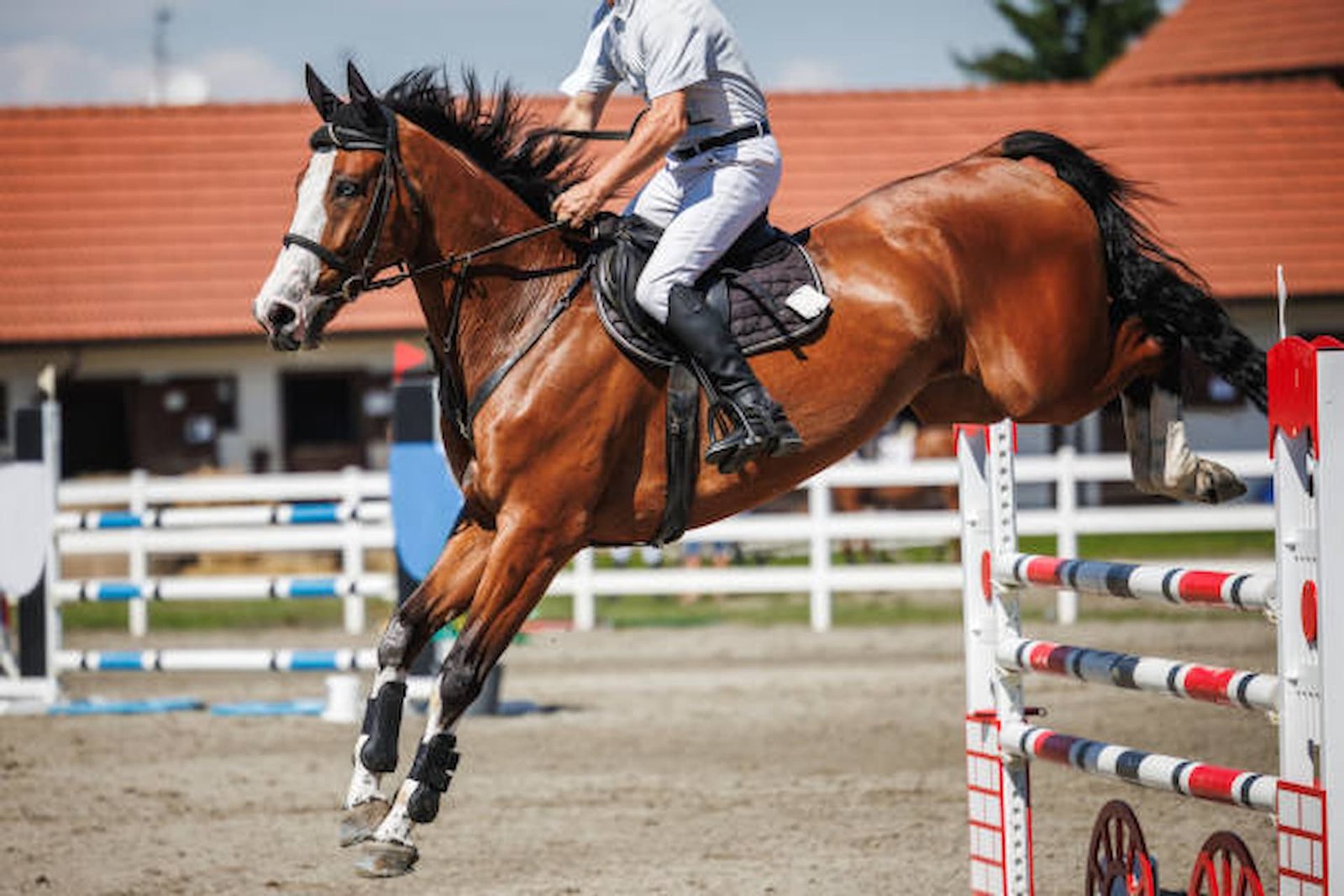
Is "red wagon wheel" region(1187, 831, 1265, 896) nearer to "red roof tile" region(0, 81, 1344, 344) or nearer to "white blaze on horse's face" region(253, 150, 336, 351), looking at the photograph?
"white blaze on horse's face" region(253, 150, 336, 351)

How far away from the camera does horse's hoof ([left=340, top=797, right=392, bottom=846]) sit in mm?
5348

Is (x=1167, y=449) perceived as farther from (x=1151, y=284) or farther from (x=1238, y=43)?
(x=1238, y=43)

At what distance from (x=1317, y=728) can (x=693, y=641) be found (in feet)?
38.0

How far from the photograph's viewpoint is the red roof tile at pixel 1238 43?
33.8 meters

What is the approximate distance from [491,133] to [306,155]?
21.3 metres

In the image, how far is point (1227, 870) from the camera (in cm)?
471

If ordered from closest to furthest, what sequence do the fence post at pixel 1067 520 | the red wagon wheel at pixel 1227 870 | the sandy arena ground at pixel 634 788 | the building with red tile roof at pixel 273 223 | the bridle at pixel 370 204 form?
the red wagon wheel at pixel 1227 870 < the bridle at pixel 370 204 < the sandy arena ground at pixel 634 788 < the fence post at pixel 1067 520 < the building with red tile roof at pixel 273 223

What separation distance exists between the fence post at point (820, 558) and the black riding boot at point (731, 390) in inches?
418

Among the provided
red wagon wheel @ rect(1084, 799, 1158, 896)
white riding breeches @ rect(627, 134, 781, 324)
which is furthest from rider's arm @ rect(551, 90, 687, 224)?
red wagon wheel @ rect(1084, 799, 1158, 896)

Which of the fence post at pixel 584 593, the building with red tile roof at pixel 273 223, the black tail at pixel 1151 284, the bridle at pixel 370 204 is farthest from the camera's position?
the building with red tile roof at pixel 273 223

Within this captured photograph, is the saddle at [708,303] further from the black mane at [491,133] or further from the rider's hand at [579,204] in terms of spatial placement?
the black mane at [491,133]

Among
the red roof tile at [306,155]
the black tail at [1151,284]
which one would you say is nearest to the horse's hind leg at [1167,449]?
the black tail at [1151,284]

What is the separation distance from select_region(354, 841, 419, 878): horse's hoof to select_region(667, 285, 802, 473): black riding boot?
1474mm

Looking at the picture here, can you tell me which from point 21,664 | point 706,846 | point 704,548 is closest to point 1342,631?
point 706,846
